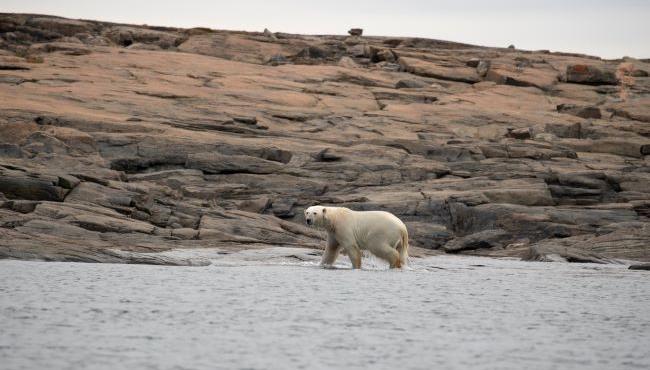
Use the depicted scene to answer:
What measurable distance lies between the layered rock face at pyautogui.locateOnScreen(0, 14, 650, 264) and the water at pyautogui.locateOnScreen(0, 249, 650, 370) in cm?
446

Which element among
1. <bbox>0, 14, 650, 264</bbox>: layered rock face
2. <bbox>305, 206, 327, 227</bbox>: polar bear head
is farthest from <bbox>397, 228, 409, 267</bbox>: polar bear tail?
<bbox>0, 14, 650, 264</bbox>: layered rock face

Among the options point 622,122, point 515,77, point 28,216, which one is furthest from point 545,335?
point 515,77

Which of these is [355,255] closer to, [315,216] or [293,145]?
[315,216]

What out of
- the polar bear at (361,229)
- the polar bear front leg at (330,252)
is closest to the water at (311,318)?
the polar bear front leg at (330,252)

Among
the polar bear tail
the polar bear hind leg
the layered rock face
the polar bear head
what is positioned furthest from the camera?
the layered rock face

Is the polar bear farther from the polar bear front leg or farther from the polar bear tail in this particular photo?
the polar bear front leg

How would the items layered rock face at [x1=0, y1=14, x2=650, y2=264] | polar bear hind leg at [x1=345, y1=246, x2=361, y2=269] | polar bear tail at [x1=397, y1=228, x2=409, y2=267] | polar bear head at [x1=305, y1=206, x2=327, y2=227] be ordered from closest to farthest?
polar bear head at [x1=305, y1=206, x2=327, y2=227] → polar bear hind leg at [x1=345, y1=246, x2=361, y2=269] → polar bear tail at [x1=397, y1=228, x2=409, y2=267] → layered rock face at [x1=0, y1=14, x2=650, y2=264]

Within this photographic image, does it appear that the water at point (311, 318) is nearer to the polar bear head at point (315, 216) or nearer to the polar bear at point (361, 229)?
the polar bear at point (361, 229)

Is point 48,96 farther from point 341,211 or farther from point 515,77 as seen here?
point 515,77

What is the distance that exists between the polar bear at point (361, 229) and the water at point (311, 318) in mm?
725

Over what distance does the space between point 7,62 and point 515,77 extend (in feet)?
112

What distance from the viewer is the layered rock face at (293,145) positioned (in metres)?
29.8

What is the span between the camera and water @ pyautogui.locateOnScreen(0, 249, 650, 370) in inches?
478

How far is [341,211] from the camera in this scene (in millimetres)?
24422
